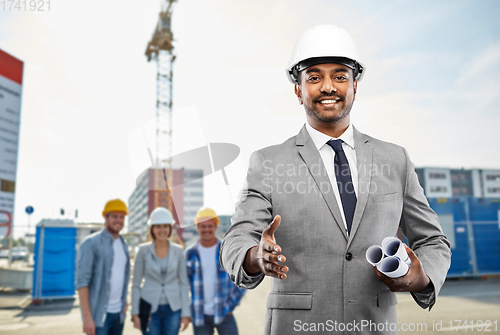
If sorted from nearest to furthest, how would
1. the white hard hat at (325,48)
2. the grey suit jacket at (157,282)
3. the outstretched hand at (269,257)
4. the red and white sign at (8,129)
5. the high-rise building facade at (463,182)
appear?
the outstretched hand at (269,257), the white hard hat at (325,48), the grey suit jacket at (157,282), the red and white sign at (8,129), the high-rise building facade at (463,182)

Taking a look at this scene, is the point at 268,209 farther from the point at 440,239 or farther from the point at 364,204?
the point at 440,239

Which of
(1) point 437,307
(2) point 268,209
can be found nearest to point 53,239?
(1) point 437,307

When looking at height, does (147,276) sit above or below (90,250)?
below

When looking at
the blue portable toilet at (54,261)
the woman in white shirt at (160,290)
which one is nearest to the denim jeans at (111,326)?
the woman in white shirt at (160,290)

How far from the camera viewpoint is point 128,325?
27.1 ft

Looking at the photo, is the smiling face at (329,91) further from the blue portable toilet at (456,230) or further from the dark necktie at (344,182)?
the blue portable toilet at (456,230)

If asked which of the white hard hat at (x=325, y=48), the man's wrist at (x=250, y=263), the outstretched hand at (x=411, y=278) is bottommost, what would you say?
the outstretched hand at (x=411, y=278)

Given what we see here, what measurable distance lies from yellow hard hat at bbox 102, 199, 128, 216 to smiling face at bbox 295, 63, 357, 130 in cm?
421

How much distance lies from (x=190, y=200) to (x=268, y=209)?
115m

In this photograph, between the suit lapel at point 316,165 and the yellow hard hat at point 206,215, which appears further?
the yellow hard hat at point 206,215

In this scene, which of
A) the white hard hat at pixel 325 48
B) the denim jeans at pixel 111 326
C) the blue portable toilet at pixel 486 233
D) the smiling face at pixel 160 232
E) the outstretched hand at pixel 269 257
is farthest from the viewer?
the blue portable toilet at pixel 486 233

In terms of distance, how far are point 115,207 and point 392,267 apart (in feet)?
15.1

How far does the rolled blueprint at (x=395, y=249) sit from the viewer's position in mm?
1233

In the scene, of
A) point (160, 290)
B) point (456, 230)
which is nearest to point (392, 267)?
point (160, 290)
